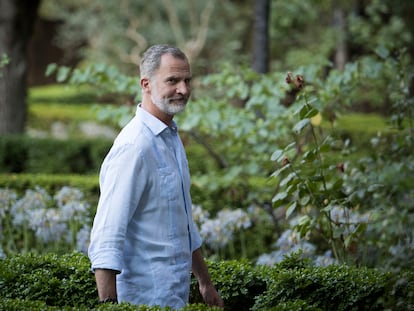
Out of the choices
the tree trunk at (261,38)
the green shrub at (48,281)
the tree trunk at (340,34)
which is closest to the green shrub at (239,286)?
the green shrub at (48,281)

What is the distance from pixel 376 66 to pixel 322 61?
18.5 inches

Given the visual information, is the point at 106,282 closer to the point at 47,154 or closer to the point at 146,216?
the point at 146,216

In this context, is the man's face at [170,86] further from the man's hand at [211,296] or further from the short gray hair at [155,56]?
the man's hand at [211,296]

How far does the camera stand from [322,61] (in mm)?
6461

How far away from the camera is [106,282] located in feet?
9.79

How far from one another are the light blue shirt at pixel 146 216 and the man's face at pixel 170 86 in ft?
0.32

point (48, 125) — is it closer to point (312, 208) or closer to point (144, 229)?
point (312, 208)

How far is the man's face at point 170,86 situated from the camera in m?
3.23

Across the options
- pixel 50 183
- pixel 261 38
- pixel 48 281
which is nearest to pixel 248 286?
pixel 48 281

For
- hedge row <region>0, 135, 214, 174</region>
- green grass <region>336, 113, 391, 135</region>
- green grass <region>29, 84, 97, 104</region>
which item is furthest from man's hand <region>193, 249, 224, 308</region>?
green grass <region>29, 84, 97, 104</region>

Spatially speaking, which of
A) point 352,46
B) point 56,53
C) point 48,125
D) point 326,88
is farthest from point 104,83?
point 56,53

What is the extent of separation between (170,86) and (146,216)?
54 cm

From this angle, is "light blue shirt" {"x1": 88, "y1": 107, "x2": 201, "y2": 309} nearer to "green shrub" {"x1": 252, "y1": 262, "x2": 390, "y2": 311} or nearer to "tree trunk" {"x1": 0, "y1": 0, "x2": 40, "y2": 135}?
"green shrub" {"x1": 252, "y1": 262, "x2": 390, "y2": 311}

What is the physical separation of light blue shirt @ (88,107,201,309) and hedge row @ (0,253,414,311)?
0.16m
